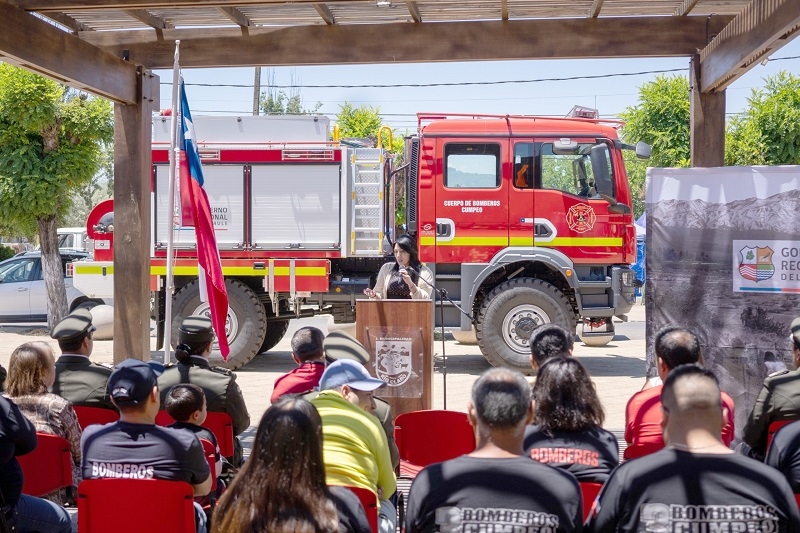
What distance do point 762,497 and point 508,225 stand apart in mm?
9103

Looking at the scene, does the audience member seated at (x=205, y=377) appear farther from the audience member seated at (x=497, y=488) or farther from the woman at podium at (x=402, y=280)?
the woman at podium at (x=402, y=280)

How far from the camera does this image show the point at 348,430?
12.1 feet

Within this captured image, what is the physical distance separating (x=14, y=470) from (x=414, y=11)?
4887mm

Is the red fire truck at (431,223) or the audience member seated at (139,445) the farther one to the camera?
the red fire truck at (431,223)

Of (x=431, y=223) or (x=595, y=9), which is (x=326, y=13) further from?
(x=431, y=223)

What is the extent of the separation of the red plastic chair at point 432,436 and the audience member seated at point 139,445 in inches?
58.8

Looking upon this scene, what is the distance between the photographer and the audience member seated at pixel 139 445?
3785 millimetres

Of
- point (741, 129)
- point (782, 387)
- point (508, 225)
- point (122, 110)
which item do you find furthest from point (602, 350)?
point (741, 129)

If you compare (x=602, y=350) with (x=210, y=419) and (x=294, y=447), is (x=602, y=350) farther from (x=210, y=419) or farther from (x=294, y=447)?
(x=294, y=447)

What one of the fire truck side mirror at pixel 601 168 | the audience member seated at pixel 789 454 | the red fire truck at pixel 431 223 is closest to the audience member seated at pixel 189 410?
the audience member seated at pixel 789 454

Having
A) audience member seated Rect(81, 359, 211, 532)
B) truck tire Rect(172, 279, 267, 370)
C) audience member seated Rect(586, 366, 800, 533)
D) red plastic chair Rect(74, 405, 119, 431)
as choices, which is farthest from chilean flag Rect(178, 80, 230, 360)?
audience member seated Rect(586, 366, 800, 533)

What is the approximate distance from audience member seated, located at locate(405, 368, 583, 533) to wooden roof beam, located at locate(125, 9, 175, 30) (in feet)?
18.3

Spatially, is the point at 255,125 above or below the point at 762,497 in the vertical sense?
above

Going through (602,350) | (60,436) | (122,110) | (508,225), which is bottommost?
(602,350)
